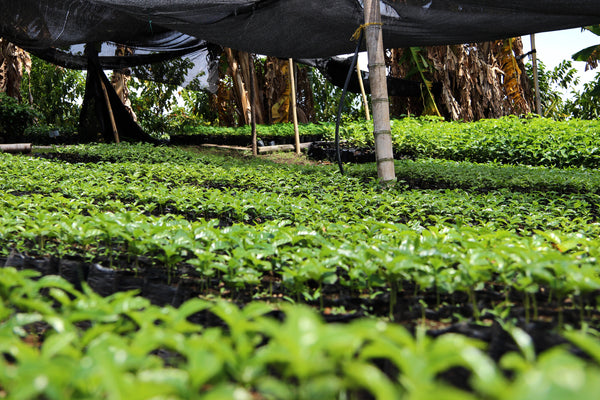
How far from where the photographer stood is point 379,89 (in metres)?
5.12

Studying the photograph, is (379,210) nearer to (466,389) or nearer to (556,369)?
(466,389)

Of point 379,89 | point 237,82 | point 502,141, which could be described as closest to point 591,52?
point 502,141

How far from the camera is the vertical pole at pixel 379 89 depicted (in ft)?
16.6

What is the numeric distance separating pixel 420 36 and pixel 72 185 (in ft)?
14.8

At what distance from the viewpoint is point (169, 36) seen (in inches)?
332

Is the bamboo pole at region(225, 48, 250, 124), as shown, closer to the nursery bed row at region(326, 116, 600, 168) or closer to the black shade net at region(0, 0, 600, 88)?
the nursery bed row at region(326, 116, 600, 168)

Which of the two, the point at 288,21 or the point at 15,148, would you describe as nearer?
the point at 288,21

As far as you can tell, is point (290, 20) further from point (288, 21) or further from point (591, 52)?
point (591, 52)

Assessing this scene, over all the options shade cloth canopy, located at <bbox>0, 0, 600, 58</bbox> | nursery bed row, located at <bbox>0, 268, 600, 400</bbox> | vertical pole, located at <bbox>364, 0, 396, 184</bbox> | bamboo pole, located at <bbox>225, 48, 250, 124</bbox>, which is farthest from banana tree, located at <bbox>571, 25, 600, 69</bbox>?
nursery bed row, located at <bbox>0, 268, 600, 400</bbox>

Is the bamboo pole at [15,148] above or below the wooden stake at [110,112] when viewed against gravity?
below

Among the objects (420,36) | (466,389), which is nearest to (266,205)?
(466,389)

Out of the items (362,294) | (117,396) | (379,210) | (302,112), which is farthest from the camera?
(302,112)

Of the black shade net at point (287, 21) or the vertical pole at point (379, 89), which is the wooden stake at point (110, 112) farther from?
the vertical pole at point (379, 89)

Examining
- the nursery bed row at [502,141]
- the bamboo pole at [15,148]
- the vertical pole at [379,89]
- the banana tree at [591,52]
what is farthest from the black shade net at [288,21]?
the banana tree at [591,52]
